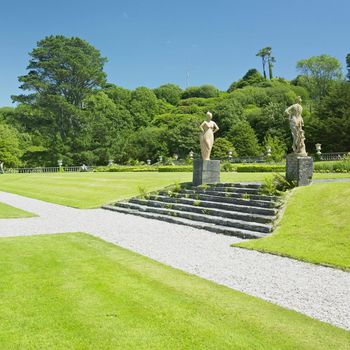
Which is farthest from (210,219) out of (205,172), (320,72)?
(320,72)

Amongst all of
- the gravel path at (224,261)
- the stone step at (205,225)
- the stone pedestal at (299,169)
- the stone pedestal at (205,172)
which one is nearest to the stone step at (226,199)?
the stone pedestal at (205,172)

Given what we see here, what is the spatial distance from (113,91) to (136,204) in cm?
6670

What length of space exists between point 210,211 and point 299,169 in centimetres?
326

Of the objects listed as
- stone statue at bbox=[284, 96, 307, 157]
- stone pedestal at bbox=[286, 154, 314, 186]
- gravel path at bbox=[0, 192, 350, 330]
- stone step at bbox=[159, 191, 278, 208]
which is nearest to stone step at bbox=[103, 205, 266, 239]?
gravel path at bbox=[0, 192, 350, 330]

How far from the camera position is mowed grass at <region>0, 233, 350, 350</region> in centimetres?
426

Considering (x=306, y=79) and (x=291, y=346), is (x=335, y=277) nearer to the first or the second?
(x=291, y=346)

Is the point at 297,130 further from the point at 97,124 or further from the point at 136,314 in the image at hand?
the point at 97,124

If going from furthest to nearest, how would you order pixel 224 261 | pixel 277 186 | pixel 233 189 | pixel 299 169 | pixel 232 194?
pixel 233 189 → pixel 232 194 → pixel 277 186 → pixel 299 169 → pixel 224 261

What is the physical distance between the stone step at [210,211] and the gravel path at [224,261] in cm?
123

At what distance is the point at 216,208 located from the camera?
1359 cm

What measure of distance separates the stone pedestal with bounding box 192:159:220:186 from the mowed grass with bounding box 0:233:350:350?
9.73 meters

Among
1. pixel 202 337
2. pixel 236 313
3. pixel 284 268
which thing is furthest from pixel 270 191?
pixel 202 337

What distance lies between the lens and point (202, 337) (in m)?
4.36

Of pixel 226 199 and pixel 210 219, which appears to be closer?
pixel 210 219
